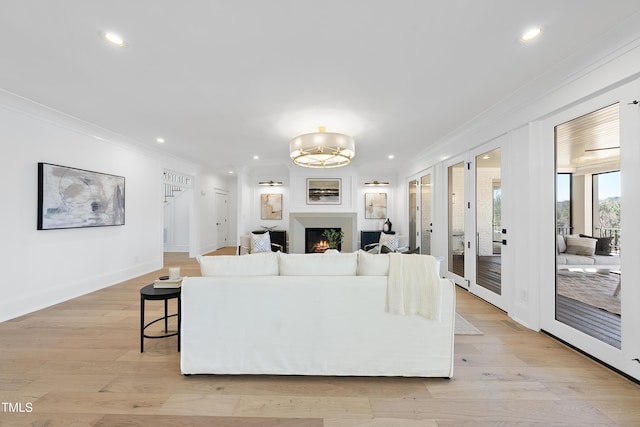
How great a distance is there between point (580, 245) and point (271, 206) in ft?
21.9

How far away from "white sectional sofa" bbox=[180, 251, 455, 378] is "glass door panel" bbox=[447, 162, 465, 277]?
9.49 ft

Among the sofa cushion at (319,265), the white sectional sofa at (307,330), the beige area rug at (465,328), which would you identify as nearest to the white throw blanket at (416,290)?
the white sectional sofa at (307,330)

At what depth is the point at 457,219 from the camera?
4660 mm

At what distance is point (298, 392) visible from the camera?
192 centimetres

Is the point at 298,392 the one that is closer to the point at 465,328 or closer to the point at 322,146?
the point at 465,328

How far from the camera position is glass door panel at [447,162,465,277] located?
452 cm

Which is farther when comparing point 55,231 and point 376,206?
point 376,206

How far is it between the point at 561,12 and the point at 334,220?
237 inches

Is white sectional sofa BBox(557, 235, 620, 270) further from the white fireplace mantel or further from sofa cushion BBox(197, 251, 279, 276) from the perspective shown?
the white fireplace mantel

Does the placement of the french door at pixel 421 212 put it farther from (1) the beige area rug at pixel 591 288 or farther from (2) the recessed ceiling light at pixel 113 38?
(2) the recessed ceiling light at pixel 113 38

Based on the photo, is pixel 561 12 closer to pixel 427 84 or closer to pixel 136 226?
pixel 427 84

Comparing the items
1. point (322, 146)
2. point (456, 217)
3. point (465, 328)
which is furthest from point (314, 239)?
point (465, 328)

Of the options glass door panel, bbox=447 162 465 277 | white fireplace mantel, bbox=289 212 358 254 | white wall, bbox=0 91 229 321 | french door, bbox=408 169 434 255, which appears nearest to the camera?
white wall, bbox=0 91 229 321

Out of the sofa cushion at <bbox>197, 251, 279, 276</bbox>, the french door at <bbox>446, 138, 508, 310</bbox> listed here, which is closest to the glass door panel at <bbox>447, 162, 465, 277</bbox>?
the french door at <bbox>446, 138, 508, 310</bbox>
